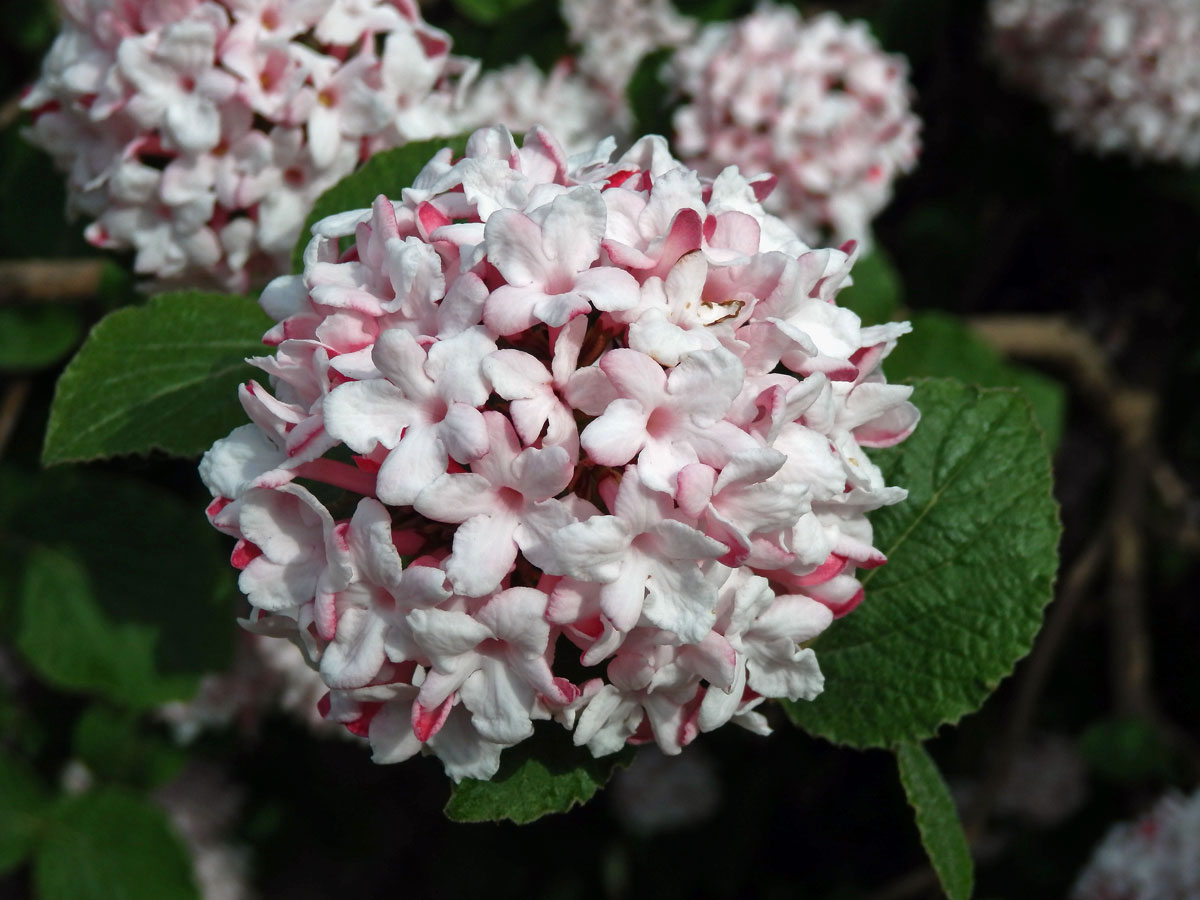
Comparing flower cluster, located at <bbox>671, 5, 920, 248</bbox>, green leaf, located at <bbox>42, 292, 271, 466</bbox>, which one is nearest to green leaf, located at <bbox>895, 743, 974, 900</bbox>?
green leaf, located at <bbox>42, 292, 271, 466</bbox>

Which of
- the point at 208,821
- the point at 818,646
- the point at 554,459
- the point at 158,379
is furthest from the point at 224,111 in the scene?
the point at 208,821

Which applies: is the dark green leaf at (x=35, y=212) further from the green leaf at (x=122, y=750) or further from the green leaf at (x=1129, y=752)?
the green leaf at (x=1129, y=752)

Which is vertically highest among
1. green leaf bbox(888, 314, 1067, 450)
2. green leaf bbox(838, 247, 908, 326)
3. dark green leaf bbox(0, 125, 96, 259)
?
green leaf bbox(838, 247, 908, 326)

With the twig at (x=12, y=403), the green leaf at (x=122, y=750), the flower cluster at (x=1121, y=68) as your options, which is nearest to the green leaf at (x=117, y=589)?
the twig at (x=12, y=403)

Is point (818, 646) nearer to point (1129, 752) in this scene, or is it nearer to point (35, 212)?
point (1129, 752)

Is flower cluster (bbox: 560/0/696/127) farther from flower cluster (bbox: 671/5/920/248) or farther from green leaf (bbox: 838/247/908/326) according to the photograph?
green leaf (bbox: 838/247/908/326)

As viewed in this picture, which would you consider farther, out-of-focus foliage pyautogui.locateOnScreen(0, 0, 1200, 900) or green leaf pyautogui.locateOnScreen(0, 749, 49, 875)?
green leaf pyautogui.locateOnScreen(0, 749, 49, 875)

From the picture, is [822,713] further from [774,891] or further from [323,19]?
[774,891]
